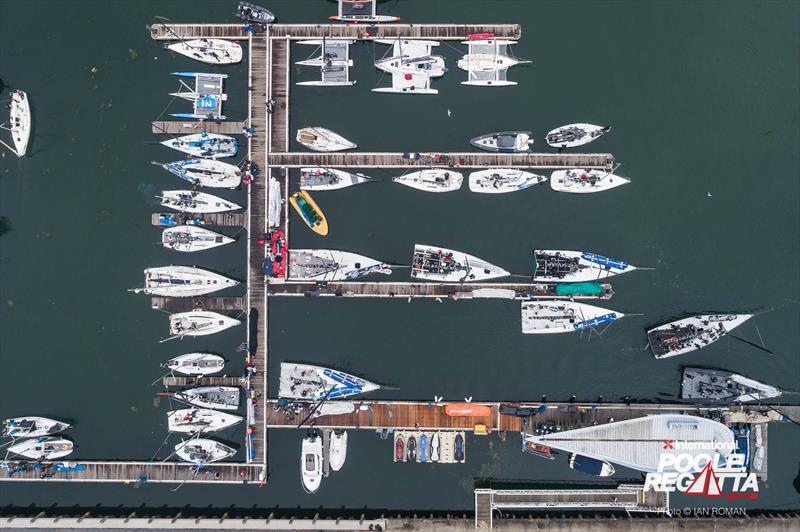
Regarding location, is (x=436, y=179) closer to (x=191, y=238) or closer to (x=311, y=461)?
(x=191, y=238)

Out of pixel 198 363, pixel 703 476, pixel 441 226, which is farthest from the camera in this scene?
pixel 441 226

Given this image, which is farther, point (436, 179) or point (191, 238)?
point (191, 238)

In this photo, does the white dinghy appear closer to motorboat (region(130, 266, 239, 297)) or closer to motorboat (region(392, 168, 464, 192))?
motorboat (region(130, 266, 239, 297))

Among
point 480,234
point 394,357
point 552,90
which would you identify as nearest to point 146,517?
point 394,357

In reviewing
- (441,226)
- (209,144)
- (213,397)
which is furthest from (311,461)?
(209,144)

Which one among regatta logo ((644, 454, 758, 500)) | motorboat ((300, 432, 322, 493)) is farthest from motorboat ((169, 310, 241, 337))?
regatta logo ((644, 454, 758, 500))

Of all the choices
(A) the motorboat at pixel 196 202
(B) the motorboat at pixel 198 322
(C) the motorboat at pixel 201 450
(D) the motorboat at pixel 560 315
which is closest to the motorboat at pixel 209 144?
(A) the motorboat at pixel 196 202

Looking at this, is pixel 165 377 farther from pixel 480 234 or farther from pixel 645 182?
pixel 645 182
